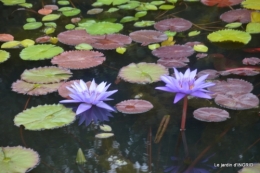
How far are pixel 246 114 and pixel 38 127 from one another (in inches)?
31.4

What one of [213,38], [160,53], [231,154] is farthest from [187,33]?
[231,154]

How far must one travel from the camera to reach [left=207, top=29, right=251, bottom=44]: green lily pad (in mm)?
2244

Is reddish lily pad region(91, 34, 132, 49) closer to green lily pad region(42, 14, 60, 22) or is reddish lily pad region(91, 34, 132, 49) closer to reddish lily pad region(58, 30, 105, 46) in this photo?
reddish lily pad region(58, 30, 105, 46)

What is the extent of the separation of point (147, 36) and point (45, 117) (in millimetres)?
923

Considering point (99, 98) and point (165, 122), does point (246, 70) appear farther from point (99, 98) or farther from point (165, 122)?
point (99, 98)

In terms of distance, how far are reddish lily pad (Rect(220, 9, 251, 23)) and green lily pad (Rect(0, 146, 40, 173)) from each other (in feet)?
5.20

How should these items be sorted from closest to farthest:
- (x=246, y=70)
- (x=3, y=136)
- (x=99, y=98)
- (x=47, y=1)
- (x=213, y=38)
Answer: (x=3, y=136)
(x=99, y=98)
(x=246, y=70)
(x=213, y=38)
(x=47, y=1)

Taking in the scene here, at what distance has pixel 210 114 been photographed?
1.60 metres

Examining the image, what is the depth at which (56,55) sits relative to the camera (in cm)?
217

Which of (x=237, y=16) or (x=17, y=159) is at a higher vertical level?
(x=237, y=16)

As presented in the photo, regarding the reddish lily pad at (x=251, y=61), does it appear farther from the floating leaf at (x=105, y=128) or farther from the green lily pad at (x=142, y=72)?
the floating leaf at (x=105, y=128)

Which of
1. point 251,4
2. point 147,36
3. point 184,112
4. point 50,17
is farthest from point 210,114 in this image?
point 50,17

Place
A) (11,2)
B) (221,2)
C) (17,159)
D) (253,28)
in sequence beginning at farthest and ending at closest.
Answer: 1. (11,2)
2. (221,2)
3. (253,28)
4. (17,159)

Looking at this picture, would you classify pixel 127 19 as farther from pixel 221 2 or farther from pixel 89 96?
pixel 89 96
